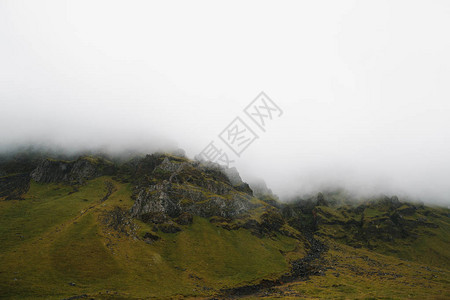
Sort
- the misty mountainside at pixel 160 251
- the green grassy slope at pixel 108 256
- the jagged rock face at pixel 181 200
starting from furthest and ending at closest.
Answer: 1. the jagged rock face at pixel 181 200
2. the misty mountainside at pixel 160 251
3. the green grassy slope at pixel 108 256

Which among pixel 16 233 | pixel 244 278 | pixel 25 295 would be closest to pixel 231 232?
pixel 244 278

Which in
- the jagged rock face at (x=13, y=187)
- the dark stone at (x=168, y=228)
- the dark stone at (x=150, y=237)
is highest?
the dark stone at (x=168, y=228)

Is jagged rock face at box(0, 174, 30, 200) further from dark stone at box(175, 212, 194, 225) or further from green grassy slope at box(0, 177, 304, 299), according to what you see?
dark stone at box(175, 212, 194, 225)

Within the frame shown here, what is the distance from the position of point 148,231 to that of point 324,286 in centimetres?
10262

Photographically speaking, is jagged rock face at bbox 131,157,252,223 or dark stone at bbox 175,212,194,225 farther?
jagged rock face at bbox 131,157,252,223

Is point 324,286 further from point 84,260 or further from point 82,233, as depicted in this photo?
point 82,233

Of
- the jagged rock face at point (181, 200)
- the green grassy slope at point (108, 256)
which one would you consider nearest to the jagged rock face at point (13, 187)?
the green grassy slope at point (108, 256)

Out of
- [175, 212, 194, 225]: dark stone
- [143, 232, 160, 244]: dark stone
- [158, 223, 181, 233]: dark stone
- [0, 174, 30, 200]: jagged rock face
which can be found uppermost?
[175, 212, 194, 225]: dark stone

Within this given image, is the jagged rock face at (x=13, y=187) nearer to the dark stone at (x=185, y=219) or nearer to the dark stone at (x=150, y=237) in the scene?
A: the dark stone at (x=150, y=237)

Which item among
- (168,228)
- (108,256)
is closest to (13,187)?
(168,228)

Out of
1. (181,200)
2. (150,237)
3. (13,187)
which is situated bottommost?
(13,187)

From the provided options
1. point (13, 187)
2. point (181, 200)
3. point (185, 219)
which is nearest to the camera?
point (185, 219)

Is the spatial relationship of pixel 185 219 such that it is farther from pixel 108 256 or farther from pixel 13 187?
pixel 13 187

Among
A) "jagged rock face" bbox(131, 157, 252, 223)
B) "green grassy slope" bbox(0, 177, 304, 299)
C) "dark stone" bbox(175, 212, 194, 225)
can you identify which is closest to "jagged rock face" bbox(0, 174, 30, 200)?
"green grassy slope" bbox(0, 177, 304, 299)
